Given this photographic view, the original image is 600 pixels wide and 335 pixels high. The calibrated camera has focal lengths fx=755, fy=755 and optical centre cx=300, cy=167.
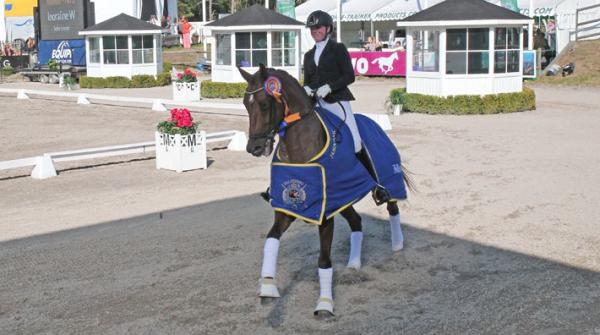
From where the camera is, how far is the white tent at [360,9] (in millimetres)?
41156

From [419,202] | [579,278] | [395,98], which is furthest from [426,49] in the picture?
[579,278]

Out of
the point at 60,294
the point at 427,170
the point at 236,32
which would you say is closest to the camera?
the point at 60,294

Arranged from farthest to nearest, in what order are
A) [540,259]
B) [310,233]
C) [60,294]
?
[310,233] < [540,259] < [60,294]

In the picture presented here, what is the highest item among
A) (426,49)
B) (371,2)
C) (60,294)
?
(371,2)

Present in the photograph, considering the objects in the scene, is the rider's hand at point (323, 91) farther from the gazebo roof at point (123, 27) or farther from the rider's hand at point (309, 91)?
the gazebo roof at point (123, 27)

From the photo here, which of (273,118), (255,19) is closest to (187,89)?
(255,19)

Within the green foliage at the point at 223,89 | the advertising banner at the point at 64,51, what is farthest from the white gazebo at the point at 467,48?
the advertising banner at the point at 64,51

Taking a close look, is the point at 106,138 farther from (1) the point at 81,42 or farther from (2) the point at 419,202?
(1) the point at 81,42

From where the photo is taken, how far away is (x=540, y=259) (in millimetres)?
7344

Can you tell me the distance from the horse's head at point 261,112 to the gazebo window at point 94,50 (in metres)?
30.9

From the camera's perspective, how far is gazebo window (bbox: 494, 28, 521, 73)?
22.6 metres

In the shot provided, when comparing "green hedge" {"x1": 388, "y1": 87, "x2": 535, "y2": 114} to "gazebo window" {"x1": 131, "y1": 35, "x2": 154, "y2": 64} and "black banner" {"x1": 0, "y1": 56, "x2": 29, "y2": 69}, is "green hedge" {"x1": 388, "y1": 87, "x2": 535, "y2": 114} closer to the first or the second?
"gazebo window" {"x1": 131, "y1": 35, "x2": 154, "y2": 64}

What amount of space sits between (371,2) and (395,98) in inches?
876

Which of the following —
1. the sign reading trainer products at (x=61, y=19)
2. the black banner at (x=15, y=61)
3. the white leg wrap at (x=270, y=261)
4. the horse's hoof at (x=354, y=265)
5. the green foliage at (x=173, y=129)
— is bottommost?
the horse's hoof at (x=354, y=265)
